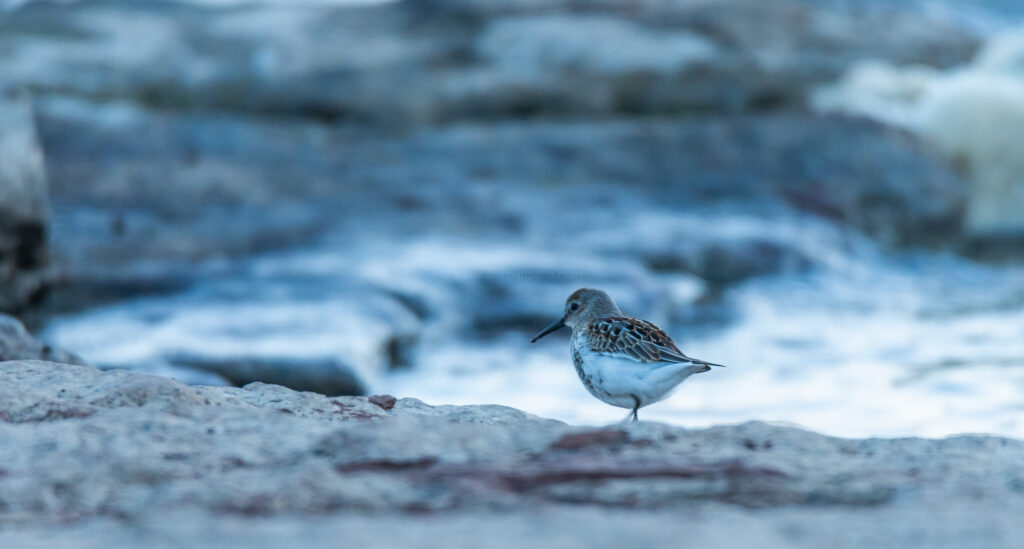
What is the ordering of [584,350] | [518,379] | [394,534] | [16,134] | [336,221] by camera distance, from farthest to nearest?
[336,221] < [16,134] < [518,379] < [584,350] < [394,534]

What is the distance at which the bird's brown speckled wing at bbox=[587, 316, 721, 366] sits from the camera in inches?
173

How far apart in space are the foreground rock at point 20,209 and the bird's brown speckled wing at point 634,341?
5.50 m

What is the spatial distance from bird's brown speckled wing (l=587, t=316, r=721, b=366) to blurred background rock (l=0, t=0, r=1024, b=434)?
7.35 feet

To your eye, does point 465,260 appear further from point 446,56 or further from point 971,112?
point 971,112

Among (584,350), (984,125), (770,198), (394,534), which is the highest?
(984,125)

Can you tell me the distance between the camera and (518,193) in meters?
13.4

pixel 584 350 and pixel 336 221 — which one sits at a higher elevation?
pixel 336 221

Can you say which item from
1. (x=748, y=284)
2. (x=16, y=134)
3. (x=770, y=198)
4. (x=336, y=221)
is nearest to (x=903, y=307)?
(x=748, y=284)

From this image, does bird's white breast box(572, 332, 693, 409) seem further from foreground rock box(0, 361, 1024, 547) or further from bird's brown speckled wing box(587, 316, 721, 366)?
foreground rock box(0, 361, 1024, 547)

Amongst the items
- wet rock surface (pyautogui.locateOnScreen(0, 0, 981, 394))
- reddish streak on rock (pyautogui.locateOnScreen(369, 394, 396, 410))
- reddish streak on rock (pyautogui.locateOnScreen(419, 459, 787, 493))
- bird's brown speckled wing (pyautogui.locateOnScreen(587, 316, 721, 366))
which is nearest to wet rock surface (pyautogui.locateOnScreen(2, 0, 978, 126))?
wet rock surface (pyautogui.locateOnScreen(0, 0, 981, 394))

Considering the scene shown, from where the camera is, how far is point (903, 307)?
34.5 feet

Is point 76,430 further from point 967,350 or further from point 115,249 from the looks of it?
point 115,249

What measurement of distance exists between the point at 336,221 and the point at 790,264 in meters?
4.68

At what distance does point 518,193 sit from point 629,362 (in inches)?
358
